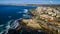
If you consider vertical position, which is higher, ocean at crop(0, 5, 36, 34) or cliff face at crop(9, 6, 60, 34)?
ocean at crop(0, 5, 36, 34)

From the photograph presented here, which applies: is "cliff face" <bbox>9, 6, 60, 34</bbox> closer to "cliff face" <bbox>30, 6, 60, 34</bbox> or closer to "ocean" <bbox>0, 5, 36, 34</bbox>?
"cliff face" <bbox>30, 6, 60, 34</bbox>

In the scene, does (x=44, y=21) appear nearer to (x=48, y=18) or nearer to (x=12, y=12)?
(x=48, y=18)

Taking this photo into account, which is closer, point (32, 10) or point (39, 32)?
point (39, 32)

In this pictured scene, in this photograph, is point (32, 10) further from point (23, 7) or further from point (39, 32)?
point (39, 32)

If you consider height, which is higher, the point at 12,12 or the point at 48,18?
the point at 12,12

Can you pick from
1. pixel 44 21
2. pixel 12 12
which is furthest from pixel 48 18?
pixel 12 12

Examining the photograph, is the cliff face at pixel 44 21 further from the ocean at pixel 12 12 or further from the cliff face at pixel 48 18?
the ocean at pixel 12 12

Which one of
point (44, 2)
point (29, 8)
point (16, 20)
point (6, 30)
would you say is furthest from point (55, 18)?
point (6, 30)

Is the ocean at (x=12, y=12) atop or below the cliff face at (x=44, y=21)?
atop

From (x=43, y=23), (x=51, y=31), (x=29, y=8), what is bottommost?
(x=51, y=31)

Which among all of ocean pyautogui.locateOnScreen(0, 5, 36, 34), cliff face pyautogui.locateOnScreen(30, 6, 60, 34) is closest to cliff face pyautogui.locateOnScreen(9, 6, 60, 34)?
cliff face pyautogui.locateOnScreen(30, 6, 60, 34)

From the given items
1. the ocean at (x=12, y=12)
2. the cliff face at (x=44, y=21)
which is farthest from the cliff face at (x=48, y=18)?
the ocean at (x=12, y=12)
